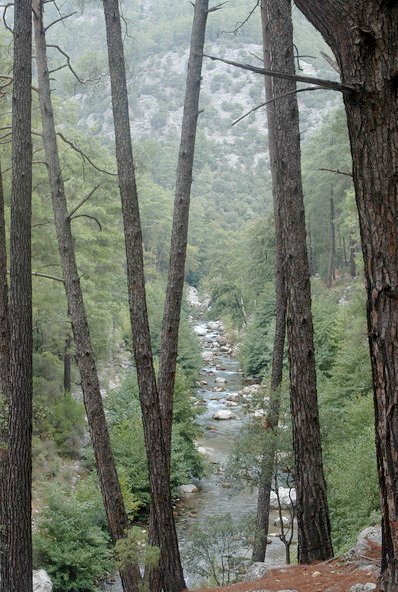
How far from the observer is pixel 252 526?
9.39m

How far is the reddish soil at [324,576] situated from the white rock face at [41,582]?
4.51 meters

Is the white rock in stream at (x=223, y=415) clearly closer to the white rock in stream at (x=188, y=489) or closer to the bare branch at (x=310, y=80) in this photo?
the white rock in stream at (x=188, y=489)

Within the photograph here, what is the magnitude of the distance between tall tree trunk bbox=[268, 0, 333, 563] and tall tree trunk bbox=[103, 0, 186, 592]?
4.36ft

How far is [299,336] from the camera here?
584 cm

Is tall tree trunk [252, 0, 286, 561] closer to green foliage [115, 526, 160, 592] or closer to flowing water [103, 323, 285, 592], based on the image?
flowing water [103, 323, 285, 592]

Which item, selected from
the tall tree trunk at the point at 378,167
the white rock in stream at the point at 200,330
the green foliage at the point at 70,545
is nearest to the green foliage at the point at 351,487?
the green foliage at the point at 70,545

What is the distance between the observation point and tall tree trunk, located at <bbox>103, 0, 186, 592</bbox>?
5820 mm

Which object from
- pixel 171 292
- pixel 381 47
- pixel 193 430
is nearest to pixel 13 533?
pixel 171 292

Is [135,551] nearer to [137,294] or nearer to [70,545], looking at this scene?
[137,294]

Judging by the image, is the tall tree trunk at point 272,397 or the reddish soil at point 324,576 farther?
the tall tree trunk at point 272,397

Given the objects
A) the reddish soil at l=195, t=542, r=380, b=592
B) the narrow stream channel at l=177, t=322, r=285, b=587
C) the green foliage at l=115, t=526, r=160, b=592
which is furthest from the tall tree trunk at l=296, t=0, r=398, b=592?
the narrow stream channel at l=177, t=322, r=285, b=587

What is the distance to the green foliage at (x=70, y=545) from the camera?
1021 centimetres

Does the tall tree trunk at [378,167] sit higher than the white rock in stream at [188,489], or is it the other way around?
the tall tree trunk at [378,167]

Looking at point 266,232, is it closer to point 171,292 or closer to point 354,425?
point 354,425
